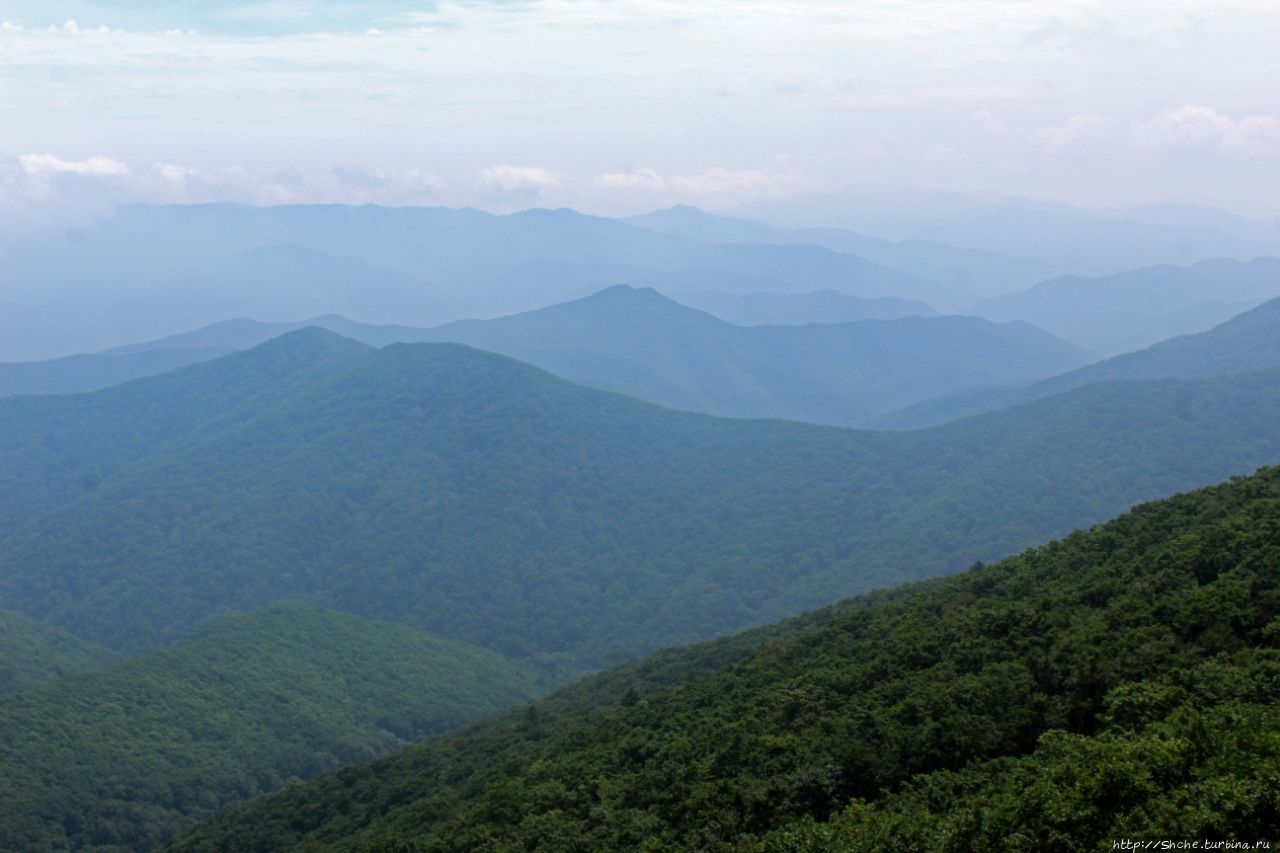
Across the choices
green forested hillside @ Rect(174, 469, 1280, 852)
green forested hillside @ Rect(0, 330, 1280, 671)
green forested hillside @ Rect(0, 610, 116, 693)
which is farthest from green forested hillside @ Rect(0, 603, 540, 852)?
green forested hillside @ Rect(174, 469, 1280, 852)

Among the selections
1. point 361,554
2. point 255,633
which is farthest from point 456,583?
point 255,633

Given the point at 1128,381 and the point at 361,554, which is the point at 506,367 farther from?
the point at 1128,381

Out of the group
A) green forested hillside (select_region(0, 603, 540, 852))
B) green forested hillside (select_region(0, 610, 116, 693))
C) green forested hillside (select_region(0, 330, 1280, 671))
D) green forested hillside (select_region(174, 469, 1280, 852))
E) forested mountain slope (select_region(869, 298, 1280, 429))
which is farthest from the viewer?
forested mountain slope (select_region(869, 298, 1280, 429))

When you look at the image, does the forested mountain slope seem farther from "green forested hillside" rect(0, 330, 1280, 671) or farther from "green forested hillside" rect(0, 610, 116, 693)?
"green forested hillside" rect(0, 610, 116, 693)

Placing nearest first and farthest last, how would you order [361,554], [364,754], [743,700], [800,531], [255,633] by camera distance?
1. [743,700]
2. [364,754]
3. [255,633]
4. [800,531]
5. [361,554]

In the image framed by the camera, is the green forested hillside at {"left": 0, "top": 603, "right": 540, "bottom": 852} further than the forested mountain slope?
No
